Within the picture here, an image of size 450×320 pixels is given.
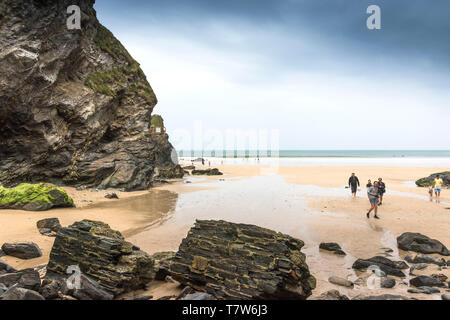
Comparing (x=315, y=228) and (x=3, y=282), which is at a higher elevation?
(x=3, y=282)

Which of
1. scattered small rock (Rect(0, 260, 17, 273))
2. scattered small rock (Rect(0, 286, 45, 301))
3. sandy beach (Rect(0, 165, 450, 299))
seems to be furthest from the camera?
sandy beach (Rect(0, 165, 450, 299))

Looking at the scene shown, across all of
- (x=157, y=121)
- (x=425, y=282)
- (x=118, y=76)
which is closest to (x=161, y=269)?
(x=425, y=282)

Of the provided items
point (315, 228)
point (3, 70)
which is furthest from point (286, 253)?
point (3, 70)

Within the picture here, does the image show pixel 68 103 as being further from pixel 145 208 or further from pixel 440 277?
pixel 440 277

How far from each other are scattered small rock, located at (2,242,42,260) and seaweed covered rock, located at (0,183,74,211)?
735 cm

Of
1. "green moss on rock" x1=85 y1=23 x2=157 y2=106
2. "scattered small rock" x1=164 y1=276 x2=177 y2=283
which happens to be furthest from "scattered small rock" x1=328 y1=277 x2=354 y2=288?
"green moss on rock" x1=85 y1=23 x2=157 y2=106

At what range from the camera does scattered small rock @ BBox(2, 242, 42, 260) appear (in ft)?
28.8

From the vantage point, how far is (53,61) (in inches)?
807

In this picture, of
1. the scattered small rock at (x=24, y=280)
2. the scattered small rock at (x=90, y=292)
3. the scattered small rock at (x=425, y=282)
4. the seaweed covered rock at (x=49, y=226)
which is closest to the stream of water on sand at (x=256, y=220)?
the scattered small rock at (x=425, y=282)

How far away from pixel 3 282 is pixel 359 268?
33.2 ft

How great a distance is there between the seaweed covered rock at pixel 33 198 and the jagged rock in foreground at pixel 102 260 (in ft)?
32.5

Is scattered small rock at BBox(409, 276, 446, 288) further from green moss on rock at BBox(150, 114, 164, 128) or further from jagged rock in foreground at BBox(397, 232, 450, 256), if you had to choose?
green moss on rock at BBox(150, 114, 164, 128)

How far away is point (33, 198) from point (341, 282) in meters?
16.8

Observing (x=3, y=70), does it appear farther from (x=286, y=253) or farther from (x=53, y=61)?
(x=286, y=253)
